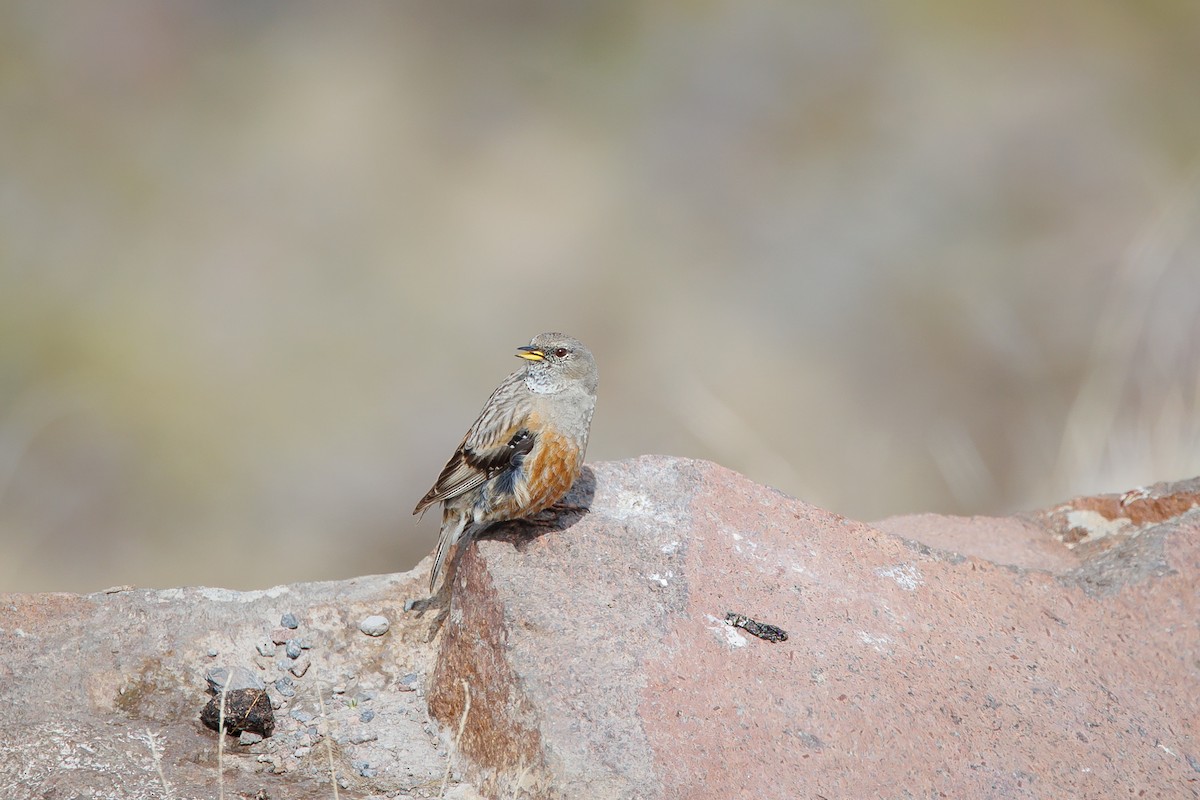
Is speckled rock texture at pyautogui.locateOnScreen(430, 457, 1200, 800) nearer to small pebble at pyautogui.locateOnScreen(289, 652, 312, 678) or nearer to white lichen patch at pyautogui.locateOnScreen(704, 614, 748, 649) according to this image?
white lichen patch at pyautogui.locateOnScreen(704, 614, 748, 649)

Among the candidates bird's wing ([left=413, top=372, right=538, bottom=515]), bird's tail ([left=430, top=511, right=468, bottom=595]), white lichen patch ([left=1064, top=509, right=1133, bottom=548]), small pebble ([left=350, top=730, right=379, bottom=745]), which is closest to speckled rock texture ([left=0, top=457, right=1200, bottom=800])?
small pebble ([left=350, top=730, right=379, bottom=745])

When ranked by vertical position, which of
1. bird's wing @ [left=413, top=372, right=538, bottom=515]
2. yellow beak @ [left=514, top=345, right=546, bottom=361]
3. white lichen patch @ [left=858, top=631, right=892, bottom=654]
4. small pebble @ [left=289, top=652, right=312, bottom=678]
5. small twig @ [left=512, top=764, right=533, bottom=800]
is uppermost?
yellow beak @ [left=514, top=345, right=546, bottom=361]

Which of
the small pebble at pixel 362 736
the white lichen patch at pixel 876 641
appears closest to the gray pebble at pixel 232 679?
the small pebble at pixel 362 736

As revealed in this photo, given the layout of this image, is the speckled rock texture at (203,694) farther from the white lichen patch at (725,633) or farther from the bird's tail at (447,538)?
the white lichen patch at (725,633)

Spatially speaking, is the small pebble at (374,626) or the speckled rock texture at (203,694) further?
the small pebble at (374,626)

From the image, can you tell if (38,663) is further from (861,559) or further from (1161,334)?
(1161,334)

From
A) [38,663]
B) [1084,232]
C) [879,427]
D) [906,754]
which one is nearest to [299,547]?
[879,427]

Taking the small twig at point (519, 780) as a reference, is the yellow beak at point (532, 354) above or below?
above

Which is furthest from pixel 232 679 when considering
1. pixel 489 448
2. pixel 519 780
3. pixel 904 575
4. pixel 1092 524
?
pixel 1092 524
